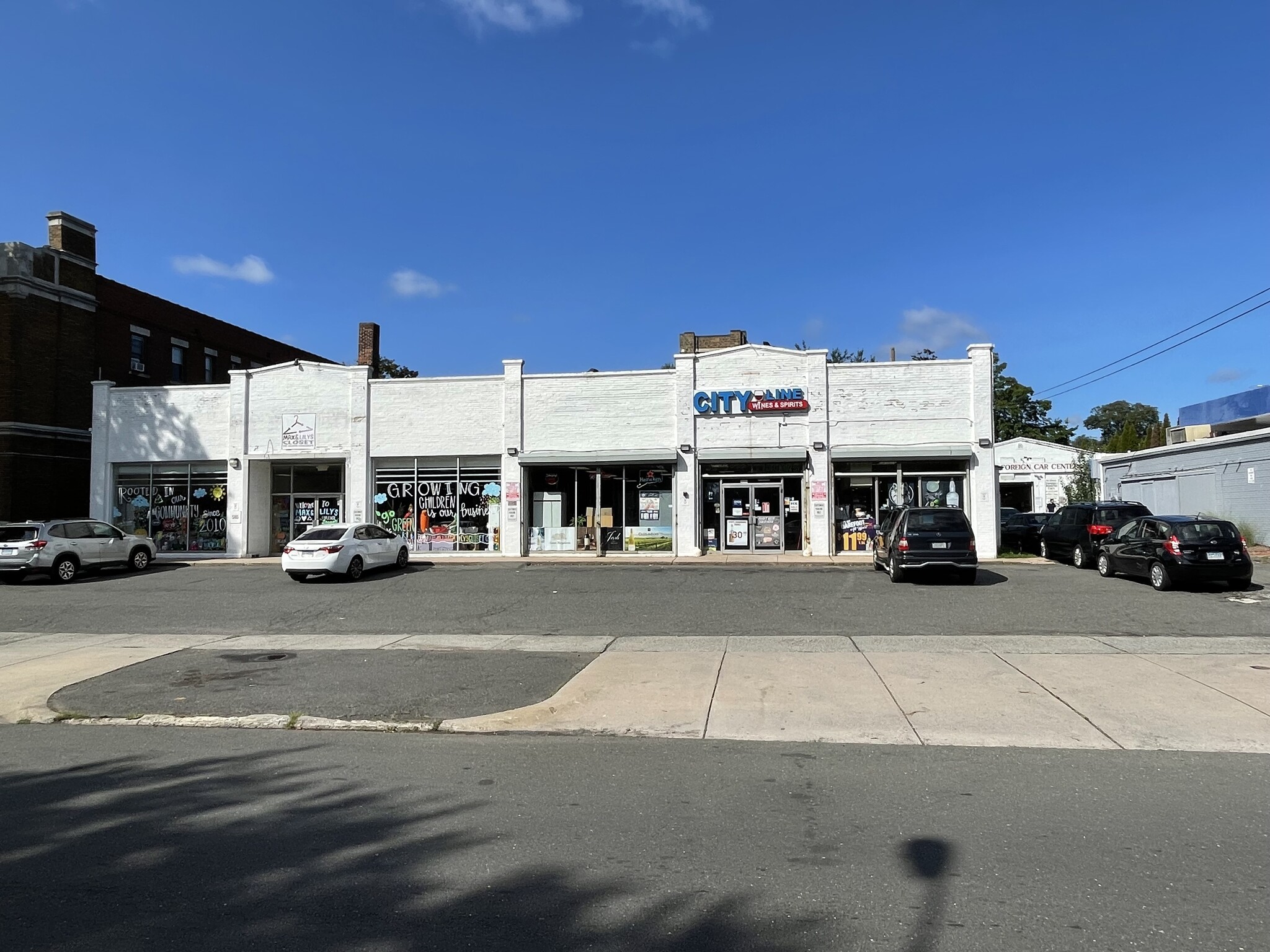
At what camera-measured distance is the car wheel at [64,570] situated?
20078 millimetres

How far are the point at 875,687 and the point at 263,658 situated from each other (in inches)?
302

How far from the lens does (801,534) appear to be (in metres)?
23.7

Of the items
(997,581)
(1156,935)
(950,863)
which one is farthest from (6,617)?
(997,581)

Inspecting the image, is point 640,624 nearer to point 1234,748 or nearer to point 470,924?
point 1234,748

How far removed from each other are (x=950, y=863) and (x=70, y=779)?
5916mm

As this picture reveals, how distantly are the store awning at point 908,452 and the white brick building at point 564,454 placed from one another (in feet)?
0.16

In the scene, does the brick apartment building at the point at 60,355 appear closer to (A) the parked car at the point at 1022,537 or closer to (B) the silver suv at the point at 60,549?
(B) the silver suv at the point at 60,549

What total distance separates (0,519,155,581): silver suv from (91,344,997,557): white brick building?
409 cm

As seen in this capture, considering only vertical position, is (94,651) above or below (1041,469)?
below

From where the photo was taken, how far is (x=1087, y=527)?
19.8 m

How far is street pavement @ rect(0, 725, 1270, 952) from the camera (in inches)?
137

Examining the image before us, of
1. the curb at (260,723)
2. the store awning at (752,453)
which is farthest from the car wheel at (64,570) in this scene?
the store awning at (752,453)

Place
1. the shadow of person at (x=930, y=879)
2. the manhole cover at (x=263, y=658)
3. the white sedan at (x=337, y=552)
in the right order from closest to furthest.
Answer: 1. the shadow of person at (x=930, y=879)
2. the manhole cover at (x=263, y=658)
3. the white sedan at (x=337, y=552)

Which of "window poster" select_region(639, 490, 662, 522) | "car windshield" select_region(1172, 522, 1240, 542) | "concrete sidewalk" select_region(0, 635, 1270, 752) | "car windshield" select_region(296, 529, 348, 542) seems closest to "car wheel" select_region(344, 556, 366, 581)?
"car windshield" select_region(296, 529, 348, 542)
